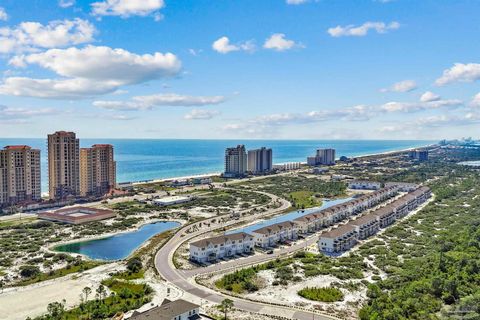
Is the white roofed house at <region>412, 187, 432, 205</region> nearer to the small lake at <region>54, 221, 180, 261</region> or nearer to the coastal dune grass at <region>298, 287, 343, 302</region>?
the small lake at <region>54, 221, 180, 261</region>

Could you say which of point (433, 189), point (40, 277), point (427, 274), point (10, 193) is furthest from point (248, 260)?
point (433, 189)

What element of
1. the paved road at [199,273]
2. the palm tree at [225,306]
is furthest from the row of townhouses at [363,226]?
the palm tree at [225,306]

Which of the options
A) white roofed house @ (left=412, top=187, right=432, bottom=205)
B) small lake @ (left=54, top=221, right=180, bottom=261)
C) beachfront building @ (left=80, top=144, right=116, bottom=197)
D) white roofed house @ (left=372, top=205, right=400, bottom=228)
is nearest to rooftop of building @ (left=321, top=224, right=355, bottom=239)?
white roofed house @ (left=372, top=205, right=400, bottom=228)

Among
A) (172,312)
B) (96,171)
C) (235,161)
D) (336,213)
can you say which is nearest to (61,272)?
(172,312)

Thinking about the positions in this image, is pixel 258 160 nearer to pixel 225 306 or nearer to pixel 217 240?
pixel 217 240

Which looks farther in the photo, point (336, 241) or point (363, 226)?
point (363, 226)

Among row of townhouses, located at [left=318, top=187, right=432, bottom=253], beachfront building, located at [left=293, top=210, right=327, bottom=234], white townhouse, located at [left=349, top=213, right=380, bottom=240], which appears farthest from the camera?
beachfront building, located at [left=293, top=210, right=327, bottom=234]
